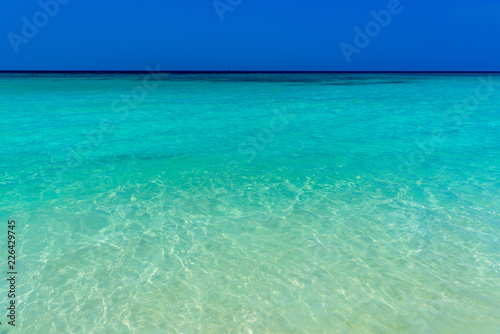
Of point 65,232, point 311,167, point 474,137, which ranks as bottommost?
point 474,137

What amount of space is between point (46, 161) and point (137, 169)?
2.83 m

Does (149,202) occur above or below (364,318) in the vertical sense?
below

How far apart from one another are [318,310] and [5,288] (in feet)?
12.6

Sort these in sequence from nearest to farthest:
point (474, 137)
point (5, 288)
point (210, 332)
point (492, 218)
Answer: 1. point (210, 332)
2. point (5, 288)
3. point (492, 218)
4. point (474, 137)

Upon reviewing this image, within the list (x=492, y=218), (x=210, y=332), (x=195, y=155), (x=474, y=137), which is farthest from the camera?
(x=474, y=137)

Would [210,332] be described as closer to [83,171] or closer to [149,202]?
[149,202]

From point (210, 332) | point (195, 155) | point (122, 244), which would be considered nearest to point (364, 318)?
point (210, 332)

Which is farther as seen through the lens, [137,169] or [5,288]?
[137,169]

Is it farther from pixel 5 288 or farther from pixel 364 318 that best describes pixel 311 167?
pixel 5 288

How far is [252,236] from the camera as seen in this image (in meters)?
5.49

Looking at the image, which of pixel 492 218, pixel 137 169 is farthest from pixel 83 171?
pixel 492 218

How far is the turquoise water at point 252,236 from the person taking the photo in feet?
12.5

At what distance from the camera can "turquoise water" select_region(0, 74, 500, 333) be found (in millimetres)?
3805

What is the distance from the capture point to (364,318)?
3.74 meters
